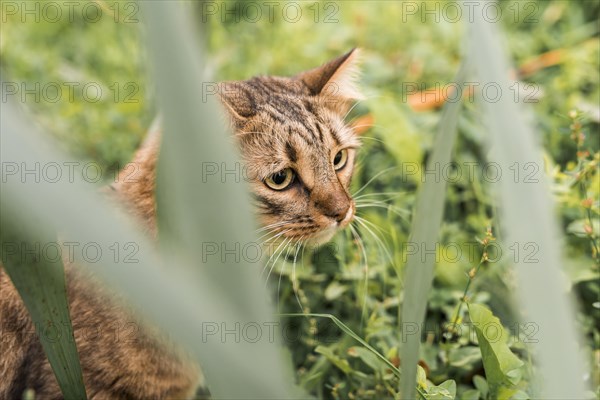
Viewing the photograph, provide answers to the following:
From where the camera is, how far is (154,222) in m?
1.66

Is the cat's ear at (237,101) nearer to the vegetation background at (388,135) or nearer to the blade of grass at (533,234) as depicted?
the vegetation background at (388,135)

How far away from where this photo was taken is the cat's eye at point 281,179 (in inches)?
65.8

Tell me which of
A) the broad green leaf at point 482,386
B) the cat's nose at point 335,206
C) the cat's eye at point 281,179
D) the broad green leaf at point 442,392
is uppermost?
the cat's eye at point 281,179

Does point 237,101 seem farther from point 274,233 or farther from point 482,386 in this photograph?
point 482,386

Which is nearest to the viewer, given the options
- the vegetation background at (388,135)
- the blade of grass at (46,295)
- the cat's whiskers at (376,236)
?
the blade of grass at (46,295)

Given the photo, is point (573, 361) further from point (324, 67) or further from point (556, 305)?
point (324, 67)

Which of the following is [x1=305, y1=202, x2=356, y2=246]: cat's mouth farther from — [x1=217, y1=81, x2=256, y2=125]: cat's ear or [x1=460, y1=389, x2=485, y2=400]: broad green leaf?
[x1=460, y1=389, x2=485, y2=400]: broad green leaf

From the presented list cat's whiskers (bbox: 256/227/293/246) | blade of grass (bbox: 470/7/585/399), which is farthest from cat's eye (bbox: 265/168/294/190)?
blade of grass (bbox: 470/7/585/399)

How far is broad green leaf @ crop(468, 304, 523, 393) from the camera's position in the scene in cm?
133

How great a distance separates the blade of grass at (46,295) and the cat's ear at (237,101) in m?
0.60

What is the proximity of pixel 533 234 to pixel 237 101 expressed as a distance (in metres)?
0.99

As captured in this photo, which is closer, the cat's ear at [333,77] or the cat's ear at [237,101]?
the cat's ear at [237,101]

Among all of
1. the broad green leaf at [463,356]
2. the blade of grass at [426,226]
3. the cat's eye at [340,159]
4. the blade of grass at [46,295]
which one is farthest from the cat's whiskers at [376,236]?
the blade of grass at [46,295]

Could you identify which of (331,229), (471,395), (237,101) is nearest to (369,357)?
(471,395)
